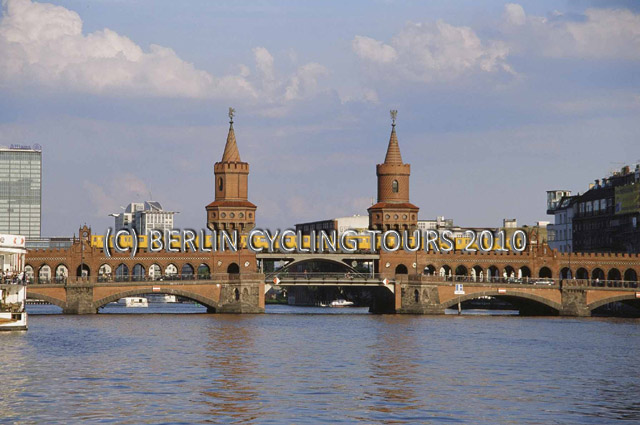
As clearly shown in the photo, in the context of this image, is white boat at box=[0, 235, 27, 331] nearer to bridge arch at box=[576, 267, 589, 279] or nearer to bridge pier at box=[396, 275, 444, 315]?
bridge pier at box=[396, 275, 444, 315]

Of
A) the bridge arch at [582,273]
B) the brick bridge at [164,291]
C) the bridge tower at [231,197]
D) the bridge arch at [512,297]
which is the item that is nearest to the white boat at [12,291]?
the brick bridge at [164,291]

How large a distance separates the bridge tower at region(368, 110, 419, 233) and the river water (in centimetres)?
5663

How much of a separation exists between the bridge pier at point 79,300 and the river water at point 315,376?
94.0 feet

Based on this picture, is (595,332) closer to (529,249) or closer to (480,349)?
(480,349)

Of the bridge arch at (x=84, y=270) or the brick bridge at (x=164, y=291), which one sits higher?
the bridge arch at (x=84, y=270)

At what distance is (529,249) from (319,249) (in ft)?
108

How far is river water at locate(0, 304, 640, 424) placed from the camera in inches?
1999

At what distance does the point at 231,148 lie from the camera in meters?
168

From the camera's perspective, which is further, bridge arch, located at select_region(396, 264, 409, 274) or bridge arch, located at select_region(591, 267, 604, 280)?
bridge arch, located at select_region(591, 267, 604, 280)

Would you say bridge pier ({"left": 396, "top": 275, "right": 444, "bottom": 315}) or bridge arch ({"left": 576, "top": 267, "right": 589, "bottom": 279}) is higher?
bridge arch ({"left": 576, "top": 267, "right": 589, "bottom": 279})

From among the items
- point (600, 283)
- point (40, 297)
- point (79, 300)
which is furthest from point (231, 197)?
point (600, 283)

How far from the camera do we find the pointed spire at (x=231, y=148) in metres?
168

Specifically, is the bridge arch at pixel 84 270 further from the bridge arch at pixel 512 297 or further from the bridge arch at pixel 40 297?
the bridge arch at pixel 512 297

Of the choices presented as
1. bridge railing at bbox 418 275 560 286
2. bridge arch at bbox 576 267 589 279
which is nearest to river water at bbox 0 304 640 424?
bridge railing at bbox 418 275 560 286
